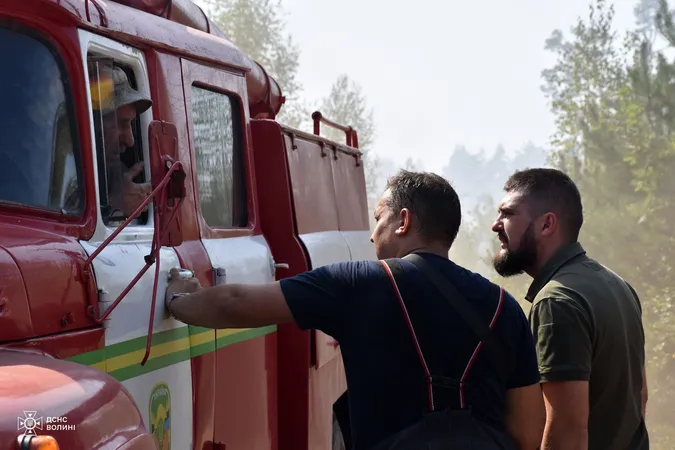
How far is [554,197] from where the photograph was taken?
3.73 meters

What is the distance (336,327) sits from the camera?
2840 mm

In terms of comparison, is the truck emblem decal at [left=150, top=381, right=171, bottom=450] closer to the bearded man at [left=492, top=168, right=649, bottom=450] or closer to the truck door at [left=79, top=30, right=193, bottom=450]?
the truck door at [left=79, top=30, right=193, bottom=450]

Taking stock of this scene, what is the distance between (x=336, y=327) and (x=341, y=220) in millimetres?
3154

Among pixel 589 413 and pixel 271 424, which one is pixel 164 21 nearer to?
pixel 271 424

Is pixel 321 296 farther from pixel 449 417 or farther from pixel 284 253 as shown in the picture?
pixel 284 253

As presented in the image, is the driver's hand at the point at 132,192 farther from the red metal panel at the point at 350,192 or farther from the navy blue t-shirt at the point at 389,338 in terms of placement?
the red metal panel at the point at 350,192

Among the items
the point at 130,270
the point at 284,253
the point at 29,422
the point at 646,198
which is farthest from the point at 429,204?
the point at 646,198

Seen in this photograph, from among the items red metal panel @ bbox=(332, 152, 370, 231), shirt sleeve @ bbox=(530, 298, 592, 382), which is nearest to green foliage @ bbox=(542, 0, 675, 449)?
red metal panel @ bbox=(332, 152, 370, 231)

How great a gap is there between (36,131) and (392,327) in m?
1.18

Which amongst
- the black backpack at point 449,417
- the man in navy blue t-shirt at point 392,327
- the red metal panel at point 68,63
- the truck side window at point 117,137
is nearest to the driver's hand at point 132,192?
the truck side window at point 117,137

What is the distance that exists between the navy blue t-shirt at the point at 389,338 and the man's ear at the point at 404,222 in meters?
0.18

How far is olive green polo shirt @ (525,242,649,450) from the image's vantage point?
334cm

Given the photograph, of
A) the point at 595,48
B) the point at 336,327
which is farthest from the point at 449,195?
the point at 595,48

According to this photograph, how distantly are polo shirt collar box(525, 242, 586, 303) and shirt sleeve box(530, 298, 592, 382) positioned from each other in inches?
10.3
